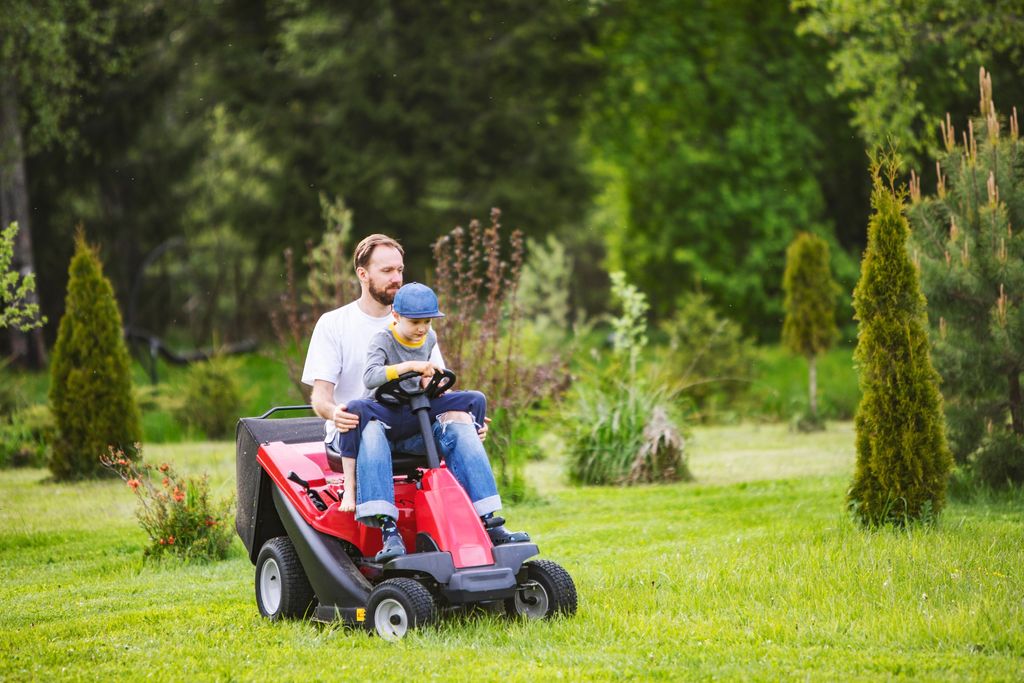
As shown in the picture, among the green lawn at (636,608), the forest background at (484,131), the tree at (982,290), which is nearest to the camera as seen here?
the green lawn at (636,608)

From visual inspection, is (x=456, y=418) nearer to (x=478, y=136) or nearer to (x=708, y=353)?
(x=708, y=353)

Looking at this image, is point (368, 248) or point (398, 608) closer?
point (398, 608)

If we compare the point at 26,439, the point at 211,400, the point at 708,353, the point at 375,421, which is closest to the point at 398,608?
the point at 375,421

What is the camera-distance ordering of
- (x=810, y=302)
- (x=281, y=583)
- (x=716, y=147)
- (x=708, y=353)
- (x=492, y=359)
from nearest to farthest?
(x=281, y=583) → (x=492, y=359) → (x=810, y=302) → (x=708, y=353) → (x=716, y=147)

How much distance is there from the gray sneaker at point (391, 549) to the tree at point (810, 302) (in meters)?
9.81

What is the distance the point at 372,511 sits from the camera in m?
4.84

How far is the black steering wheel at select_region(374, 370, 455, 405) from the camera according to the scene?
16.2 ft

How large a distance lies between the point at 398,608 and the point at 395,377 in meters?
0.91

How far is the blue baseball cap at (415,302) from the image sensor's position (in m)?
4.91

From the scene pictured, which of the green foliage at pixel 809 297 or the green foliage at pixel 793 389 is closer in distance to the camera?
the green foliage at pixel 809 297

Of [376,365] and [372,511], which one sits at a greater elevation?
[376,365]

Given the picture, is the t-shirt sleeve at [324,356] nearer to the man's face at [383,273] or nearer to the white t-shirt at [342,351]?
the white t-shirt at [342,351]

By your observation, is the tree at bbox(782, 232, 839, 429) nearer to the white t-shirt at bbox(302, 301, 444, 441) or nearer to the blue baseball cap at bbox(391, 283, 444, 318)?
the white t-shirt at bbox(302, 301, 444, 441)

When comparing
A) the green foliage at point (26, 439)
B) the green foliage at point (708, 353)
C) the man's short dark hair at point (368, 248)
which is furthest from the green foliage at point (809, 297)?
the man's short dark hair at point (368, 248)
